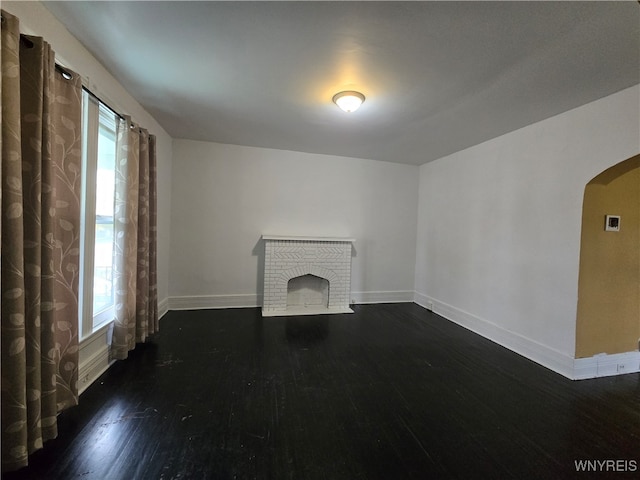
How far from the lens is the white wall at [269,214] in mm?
4055

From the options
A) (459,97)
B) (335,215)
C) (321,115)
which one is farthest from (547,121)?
(335,215)

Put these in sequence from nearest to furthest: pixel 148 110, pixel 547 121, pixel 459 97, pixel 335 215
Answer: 1. pixel 459 97
2. pixel 547 121
3. pixel 148 110
4. pixel 335 215

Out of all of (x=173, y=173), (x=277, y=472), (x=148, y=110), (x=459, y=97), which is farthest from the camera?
(x=173, y=173)

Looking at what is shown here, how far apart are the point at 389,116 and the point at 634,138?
1.91 meters

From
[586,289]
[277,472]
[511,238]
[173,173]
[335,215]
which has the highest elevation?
[173,173]

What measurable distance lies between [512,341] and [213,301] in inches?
152

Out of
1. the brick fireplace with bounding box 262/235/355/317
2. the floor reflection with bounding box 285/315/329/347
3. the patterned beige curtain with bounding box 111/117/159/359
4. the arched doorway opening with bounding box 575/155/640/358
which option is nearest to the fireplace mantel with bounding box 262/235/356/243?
the brick fireplace with bounding box 262/235/355/317

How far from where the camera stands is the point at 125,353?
2.49 metres

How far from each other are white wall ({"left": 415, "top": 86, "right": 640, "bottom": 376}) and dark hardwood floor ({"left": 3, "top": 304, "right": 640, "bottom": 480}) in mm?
459

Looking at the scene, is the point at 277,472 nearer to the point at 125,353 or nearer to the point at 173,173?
the point at 125,353

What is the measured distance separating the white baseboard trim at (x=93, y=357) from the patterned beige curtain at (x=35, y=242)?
0.37 metres

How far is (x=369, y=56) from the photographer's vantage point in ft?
6.09

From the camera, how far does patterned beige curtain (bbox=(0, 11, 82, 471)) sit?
4.16 ft

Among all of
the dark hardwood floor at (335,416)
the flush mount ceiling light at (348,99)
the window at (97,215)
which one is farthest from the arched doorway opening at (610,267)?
the window at (97,215)
